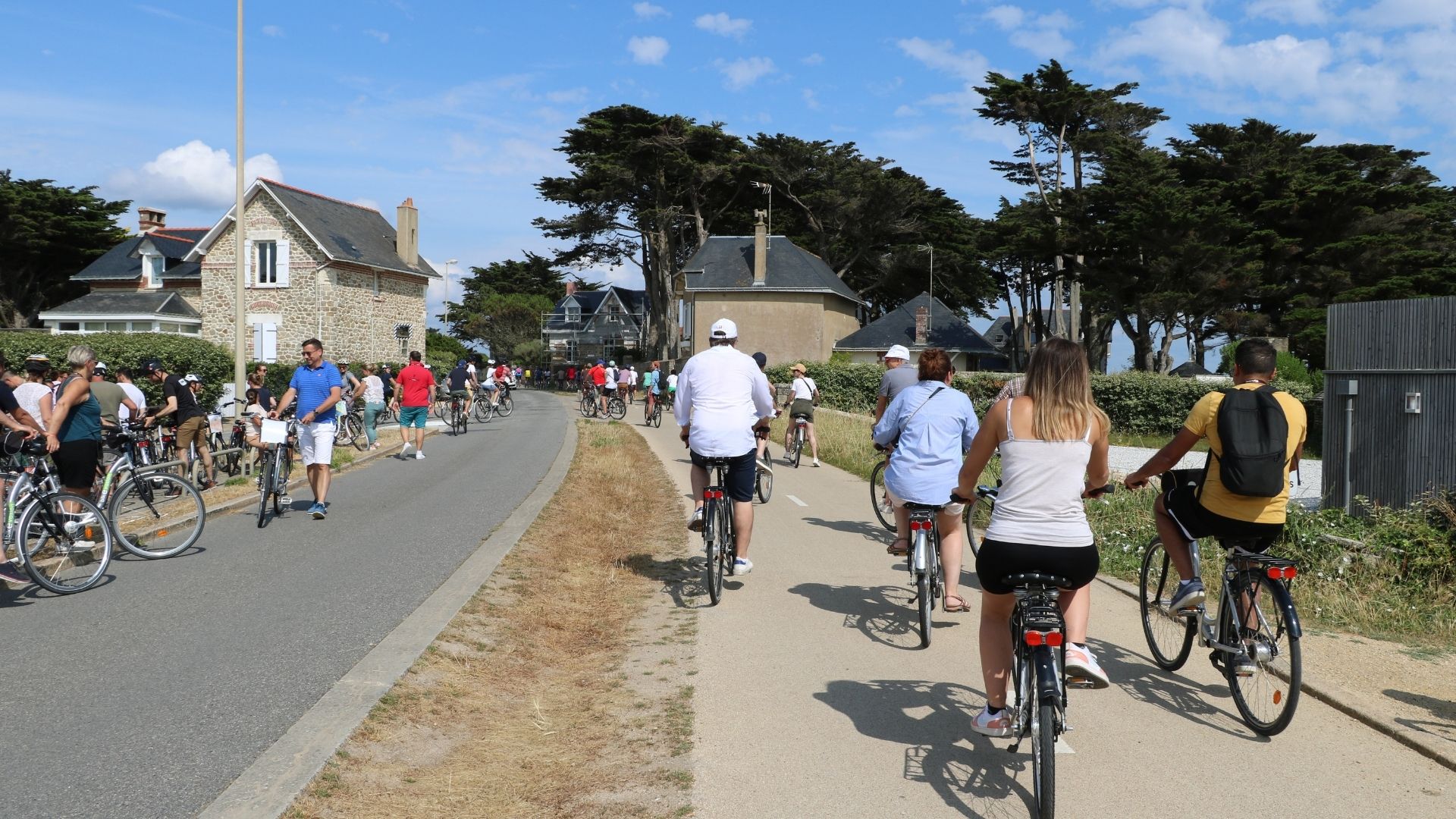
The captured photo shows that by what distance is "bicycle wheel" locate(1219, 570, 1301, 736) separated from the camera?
4602 millimetres

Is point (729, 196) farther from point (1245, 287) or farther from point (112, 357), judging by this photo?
point (112, 357)

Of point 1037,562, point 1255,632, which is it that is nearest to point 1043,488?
point 1037,562

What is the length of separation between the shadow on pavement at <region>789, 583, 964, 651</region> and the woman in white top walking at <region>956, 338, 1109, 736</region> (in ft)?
7.06

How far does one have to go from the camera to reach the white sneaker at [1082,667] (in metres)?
4.20

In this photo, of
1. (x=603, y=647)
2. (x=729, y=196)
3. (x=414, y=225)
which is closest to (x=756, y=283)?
(x=729, y=196)

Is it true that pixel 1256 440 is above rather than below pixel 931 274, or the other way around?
below

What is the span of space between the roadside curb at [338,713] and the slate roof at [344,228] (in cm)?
4025

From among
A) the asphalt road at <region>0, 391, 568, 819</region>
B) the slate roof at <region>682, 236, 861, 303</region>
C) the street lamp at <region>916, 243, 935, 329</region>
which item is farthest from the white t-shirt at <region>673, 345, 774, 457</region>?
the street lamp at <region>916, 243, 935, 329</region>

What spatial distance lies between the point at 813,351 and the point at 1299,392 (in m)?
31.1

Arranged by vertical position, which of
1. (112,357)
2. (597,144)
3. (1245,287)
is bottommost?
(112,357)

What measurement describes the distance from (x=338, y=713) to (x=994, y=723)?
2849 mm

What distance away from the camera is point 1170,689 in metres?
5.47

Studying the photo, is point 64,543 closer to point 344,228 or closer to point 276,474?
point 276,474

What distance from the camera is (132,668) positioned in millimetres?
5633
